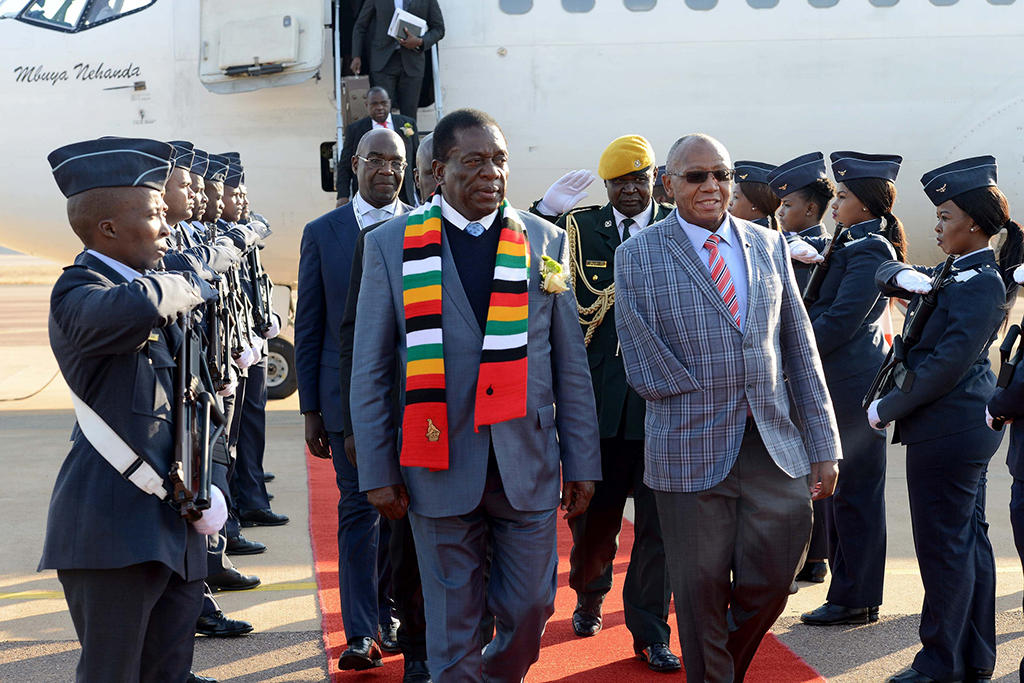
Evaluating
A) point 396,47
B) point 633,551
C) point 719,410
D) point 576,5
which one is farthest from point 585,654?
point 576,5

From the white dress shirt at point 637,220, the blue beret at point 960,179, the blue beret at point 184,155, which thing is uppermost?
the blue beret at point 184,155

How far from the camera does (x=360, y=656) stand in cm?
421

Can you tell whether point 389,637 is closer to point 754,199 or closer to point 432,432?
point 432,432

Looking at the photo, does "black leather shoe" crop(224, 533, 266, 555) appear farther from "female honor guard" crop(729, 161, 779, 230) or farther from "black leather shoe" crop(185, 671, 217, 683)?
"female honor guard" crop(729, 161, 779, 230)

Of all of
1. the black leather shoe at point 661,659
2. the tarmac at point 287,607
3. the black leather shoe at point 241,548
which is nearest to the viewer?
the black leather shoe at point 661,659

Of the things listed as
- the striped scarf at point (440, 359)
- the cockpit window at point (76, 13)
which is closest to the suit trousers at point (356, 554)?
the striped scarf at point (440, 359)

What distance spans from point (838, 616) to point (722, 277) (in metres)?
2.04

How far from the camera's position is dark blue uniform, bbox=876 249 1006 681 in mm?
4082

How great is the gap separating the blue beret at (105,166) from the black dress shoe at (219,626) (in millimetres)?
2244

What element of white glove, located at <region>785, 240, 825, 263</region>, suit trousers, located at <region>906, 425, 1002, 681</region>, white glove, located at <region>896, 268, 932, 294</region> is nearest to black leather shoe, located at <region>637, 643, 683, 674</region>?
suit trousers, located at <region>906, 425, 1002, 681</region>

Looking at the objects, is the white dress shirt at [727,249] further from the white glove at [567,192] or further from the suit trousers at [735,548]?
the white glove at [567,192]

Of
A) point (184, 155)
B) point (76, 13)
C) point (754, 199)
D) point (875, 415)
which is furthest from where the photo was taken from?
point (76, 13)

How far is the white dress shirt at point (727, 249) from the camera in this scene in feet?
11.6

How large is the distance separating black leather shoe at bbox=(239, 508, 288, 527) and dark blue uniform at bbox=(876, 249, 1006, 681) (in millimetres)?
3682
